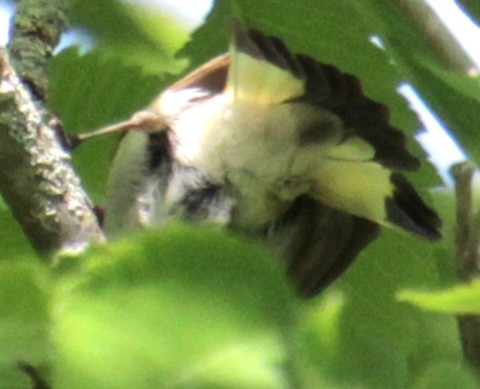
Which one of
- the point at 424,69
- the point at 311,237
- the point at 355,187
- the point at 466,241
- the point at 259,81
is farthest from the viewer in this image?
the point at 311,237

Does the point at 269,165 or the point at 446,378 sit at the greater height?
the point at 446,378

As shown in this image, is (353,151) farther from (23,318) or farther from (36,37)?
(23,318)

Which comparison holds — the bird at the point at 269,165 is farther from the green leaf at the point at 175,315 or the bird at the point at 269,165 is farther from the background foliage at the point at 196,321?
the green leaf at the point at 175,315

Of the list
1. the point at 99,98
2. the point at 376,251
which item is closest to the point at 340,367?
the point at 376,251

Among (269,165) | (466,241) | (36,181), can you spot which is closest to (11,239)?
(36,181)

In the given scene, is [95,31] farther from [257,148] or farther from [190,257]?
[190,257]

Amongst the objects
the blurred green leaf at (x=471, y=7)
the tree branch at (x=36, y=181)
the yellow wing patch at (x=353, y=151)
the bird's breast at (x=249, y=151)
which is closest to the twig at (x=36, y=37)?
the bird's breast at (x=249, y=151)
